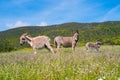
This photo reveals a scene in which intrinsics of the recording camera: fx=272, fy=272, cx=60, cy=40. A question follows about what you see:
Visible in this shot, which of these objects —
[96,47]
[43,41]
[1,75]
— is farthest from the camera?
[96,47]

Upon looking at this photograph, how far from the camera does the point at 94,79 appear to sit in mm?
5301

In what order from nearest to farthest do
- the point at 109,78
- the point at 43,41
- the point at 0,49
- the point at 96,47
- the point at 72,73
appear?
1. the point at 109,78
2. the point at 72,73
3. the point at 43,41
4. the point at 96,47
5. the point at 0,49

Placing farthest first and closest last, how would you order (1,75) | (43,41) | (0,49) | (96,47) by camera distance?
(0,49)
(96,47)
(43,41)
(1,75)

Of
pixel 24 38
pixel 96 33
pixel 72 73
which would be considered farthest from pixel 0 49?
pixel 96 33

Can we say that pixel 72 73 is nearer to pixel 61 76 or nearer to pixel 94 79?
pixel 61 76

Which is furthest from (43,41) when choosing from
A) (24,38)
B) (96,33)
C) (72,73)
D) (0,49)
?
(96,33)

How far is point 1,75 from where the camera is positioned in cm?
573

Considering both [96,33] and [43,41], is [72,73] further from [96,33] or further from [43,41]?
[96,33]

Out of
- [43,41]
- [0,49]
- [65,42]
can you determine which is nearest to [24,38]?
[43,41]

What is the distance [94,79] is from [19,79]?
1501 mm

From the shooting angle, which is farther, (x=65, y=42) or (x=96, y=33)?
(x=96, y=33)

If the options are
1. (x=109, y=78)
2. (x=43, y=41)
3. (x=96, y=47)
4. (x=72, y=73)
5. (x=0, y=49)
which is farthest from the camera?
(x=0, y=49)

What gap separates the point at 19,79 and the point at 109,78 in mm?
1787

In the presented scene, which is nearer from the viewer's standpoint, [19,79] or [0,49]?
[19,79]
